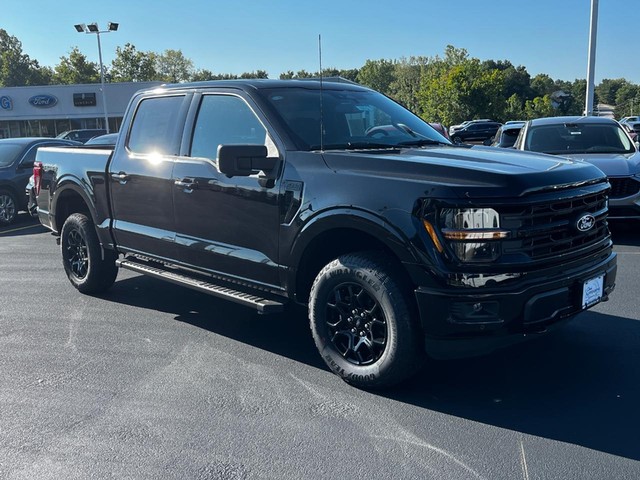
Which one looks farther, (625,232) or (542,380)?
(625,232)

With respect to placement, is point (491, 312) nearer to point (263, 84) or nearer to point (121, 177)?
point (263, 84)

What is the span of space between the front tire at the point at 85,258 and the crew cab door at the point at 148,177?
50cm

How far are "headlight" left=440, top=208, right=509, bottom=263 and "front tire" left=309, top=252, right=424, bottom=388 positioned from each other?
0.46m

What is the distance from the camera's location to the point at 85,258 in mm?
6480

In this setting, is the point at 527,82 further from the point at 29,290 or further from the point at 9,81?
the point at 29,290

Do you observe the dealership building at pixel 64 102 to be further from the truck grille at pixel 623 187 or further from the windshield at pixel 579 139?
the truck grille at pixel 623 187

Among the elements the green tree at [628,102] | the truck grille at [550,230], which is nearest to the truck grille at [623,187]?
the truck grille at [550,230]

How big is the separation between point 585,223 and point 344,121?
1.90 metres

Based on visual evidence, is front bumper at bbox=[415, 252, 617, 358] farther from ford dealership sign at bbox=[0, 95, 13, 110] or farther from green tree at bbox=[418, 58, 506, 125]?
ford dealership sign at bbox=[0, 95, 13, 110]

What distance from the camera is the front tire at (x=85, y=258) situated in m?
6.26

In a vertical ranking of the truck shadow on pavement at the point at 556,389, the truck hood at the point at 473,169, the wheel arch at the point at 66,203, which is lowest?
the truck shadow on pavement at the point at 556,389

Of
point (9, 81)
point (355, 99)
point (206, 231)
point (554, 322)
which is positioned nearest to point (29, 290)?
point (206, 231)

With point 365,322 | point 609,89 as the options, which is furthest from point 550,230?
point 609,89

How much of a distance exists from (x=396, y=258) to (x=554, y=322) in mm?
993
